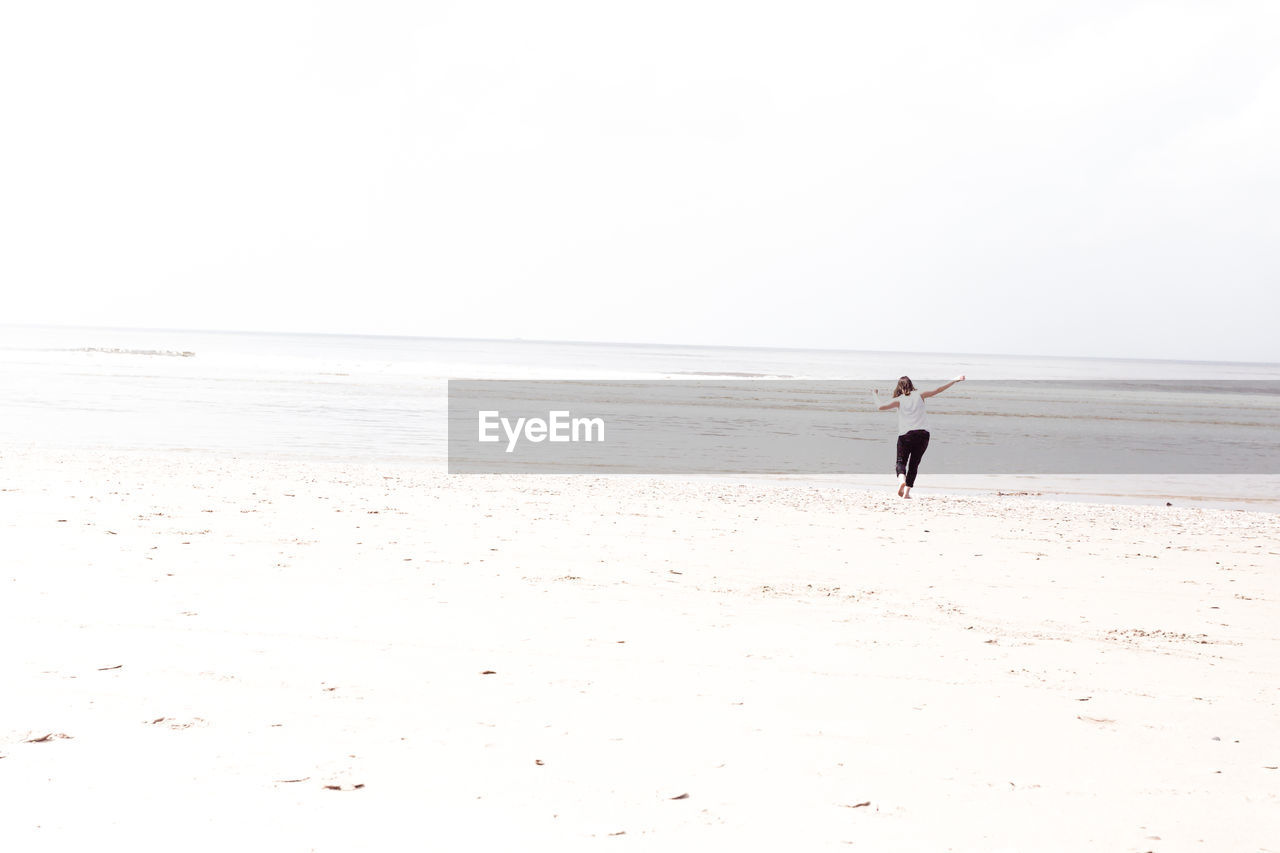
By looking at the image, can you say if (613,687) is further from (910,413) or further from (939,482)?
(939,482)

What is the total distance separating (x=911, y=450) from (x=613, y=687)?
10255mm

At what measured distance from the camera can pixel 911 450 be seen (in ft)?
47.4

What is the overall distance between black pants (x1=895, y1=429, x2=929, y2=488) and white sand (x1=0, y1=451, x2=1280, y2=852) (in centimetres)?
451

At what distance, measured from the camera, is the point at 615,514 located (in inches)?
430

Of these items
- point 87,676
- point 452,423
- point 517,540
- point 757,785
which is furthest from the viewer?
point 452,423

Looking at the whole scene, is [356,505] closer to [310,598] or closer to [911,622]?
[310,598]

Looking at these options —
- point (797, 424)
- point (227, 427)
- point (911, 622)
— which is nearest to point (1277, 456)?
point (797, 424)

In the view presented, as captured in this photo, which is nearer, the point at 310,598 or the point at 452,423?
the point at 310,598

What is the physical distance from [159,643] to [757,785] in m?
3.46

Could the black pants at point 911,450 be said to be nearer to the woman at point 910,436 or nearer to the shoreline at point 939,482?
the woman at point 910,436

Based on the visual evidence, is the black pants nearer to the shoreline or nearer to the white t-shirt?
the white t-shirt

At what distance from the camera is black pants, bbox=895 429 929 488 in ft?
47.1

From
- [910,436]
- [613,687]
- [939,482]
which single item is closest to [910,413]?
[910,436]

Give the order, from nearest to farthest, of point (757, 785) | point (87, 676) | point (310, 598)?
1. point (757, 785)
2. point (87, 676)
3. point (310, 598)
